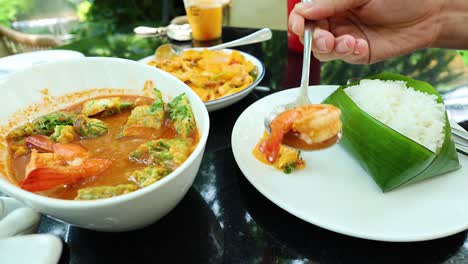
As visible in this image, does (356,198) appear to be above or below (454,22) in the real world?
below

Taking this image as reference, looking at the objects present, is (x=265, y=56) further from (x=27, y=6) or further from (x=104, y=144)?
(x=27, y=6)

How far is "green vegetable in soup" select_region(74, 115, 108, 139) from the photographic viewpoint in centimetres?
96

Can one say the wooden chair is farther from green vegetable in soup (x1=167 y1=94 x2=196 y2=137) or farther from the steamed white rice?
the steamed white rice

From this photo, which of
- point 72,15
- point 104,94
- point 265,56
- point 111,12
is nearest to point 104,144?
point 104,94

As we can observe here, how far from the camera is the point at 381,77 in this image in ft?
4.24

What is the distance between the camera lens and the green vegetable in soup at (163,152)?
81cm

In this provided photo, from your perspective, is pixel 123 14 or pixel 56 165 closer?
→ pixel 56 165

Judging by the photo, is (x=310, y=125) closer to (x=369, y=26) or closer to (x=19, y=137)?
(x=19, y=137)

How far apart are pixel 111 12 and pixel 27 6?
126 centimetres

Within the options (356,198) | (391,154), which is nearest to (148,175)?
(356,198)

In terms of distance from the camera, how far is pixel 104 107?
3.43 ft

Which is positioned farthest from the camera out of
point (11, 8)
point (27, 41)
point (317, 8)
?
point (11, 8)

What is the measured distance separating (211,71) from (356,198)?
935 millimetres

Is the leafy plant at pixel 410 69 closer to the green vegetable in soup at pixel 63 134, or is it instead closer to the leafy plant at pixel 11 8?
the green vegetable in soup at pixel 63 134
